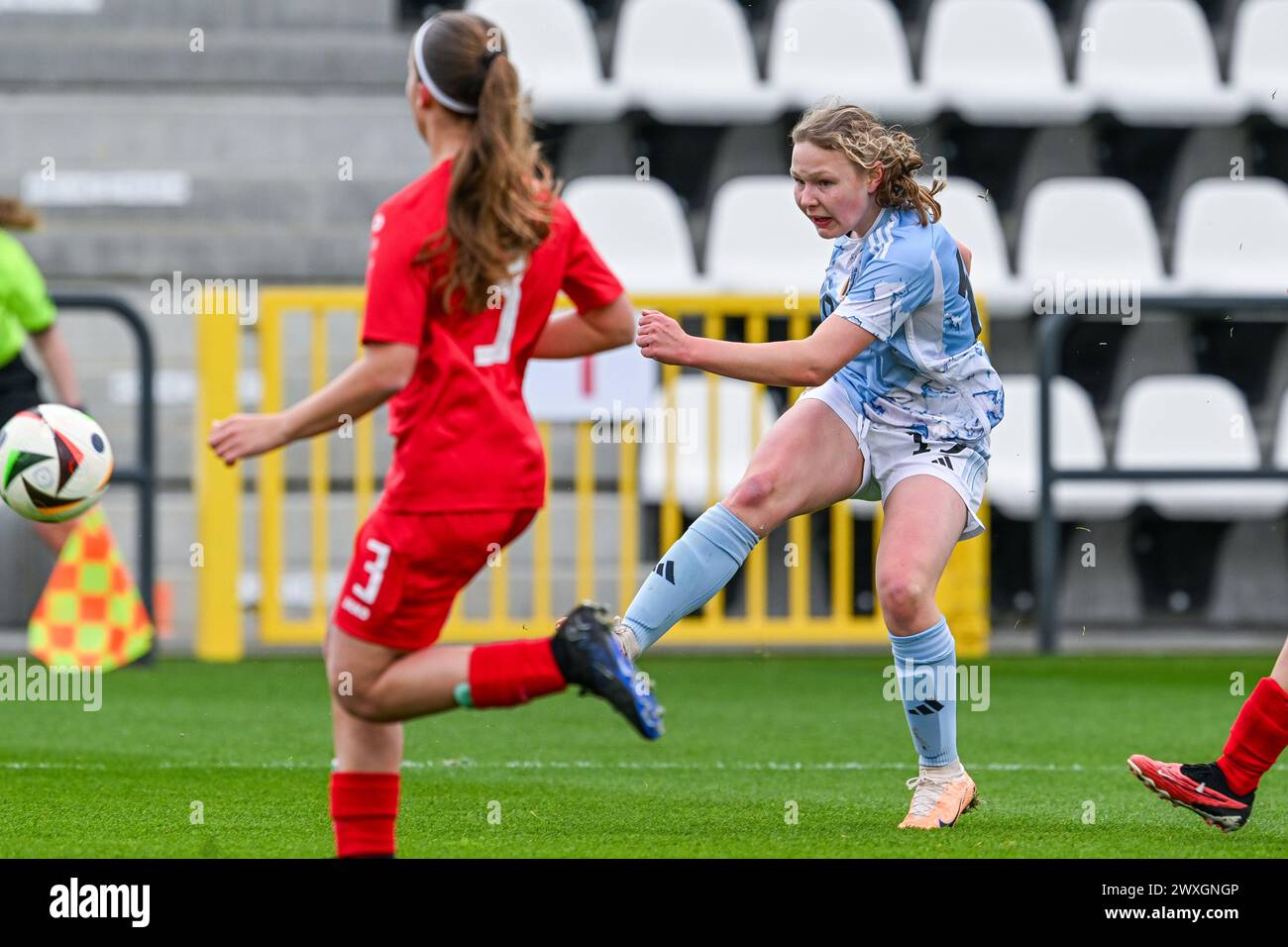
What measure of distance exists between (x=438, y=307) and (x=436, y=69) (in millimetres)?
394

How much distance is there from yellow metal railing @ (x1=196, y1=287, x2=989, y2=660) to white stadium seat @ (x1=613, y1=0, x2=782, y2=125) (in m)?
1.42

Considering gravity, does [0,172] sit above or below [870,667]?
above

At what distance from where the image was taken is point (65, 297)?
8.06 metres

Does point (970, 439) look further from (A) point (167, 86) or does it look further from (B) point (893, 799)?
(A) point (167, 86)

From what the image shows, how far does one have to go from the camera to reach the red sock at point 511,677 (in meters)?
3.25

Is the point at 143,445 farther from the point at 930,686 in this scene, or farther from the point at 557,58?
the point at 930,686

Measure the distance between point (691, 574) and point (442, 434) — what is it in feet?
4.13

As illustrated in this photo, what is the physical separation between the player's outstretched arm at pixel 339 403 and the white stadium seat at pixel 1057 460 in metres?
6.00

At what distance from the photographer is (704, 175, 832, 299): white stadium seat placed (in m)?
9.52

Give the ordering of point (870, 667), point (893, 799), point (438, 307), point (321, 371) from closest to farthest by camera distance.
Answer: point (438, 307), point (893, 799), point (870, 667), point (321, 371)

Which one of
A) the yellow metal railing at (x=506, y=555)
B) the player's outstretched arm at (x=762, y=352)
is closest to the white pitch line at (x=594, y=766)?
the player's outstretched arm at (x=762, y=352)

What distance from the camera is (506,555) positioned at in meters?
8.87
